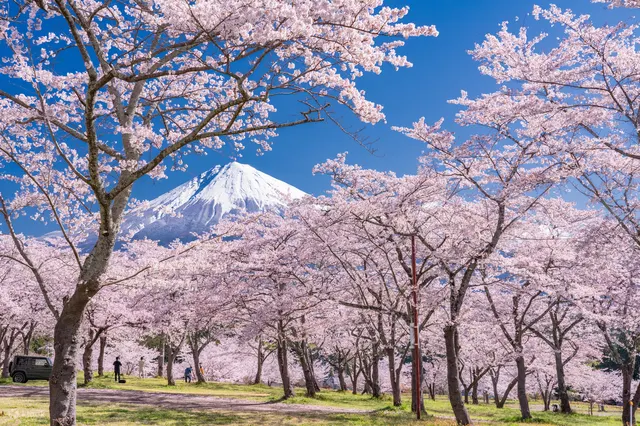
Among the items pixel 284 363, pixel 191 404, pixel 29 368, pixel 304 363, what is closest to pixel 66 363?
pixel 191 404

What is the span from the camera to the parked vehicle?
27.0 metres

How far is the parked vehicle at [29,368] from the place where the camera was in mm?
27031

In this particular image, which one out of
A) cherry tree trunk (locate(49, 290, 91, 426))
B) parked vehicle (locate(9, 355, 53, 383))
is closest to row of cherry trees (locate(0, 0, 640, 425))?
cherry tree trunk (locate(49, 290, 91, 426))

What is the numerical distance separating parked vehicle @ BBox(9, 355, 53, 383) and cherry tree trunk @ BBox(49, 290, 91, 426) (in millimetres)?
23065

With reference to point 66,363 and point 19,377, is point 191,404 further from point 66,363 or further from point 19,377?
point 19,377

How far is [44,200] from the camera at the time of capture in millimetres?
12906

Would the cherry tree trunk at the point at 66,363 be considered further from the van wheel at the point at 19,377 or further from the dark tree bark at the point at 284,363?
the van wheel at the point at 19,377

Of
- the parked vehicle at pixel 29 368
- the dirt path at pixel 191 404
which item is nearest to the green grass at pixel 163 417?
the dirt path at pixel 191 404

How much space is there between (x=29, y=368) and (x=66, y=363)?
23845mm

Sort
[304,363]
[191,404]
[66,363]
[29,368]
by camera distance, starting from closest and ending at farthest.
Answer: [66,363] → [191,404] → [304,363] → [29,368]

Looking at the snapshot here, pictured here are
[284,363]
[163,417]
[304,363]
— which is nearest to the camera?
[163,417]

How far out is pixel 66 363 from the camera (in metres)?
7.84

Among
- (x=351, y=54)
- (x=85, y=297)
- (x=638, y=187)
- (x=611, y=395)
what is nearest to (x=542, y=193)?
(x=638, y=187)

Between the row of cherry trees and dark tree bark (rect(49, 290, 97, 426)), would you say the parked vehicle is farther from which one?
dark tree bark (rect(49, 290, 97, 426))
